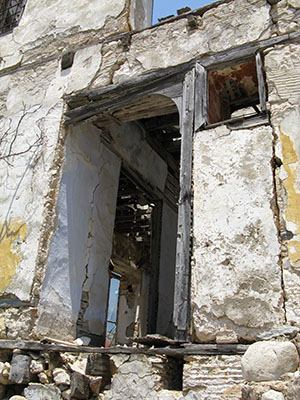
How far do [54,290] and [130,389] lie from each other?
5.41 ft

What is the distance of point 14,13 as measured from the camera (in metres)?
7.94

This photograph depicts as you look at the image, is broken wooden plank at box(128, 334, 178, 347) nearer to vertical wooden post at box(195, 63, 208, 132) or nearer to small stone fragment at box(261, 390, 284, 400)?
small stone fragment at box(261, 390, 284, 400)

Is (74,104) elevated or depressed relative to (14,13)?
depressed

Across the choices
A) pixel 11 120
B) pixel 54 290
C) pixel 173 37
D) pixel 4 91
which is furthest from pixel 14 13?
pixel 54 290

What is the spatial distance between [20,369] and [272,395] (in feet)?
9.63

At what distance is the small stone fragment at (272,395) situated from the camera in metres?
2.42

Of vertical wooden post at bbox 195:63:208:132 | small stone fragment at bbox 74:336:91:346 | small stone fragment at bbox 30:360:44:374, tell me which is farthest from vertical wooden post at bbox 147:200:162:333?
vertical wooden post at bbox 195:63:208:132

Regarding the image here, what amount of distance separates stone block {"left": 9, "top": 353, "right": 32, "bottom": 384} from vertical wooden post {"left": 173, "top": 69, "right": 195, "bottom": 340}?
5.48ft

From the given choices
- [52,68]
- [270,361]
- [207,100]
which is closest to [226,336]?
[270,361]

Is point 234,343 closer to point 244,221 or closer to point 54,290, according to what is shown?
point 244,221

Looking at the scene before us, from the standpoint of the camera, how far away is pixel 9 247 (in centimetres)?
532

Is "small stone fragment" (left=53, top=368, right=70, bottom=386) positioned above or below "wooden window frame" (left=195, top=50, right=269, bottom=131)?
below

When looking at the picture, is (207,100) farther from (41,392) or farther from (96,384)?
(41,392)

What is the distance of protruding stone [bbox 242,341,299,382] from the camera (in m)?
2.58
